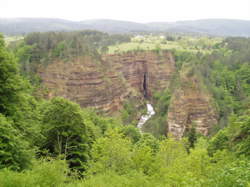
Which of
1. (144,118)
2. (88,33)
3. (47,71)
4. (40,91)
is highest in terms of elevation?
(88,33)

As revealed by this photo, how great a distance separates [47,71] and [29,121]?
5343 cm

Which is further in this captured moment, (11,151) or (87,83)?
(87,83)

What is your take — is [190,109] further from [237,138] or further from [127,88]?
[237,138]

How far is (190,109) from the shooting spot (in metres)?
61.7

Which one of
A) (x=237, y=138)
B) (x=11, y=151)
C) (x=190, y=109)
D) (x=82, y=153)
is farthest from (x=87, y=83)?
(x=11, y=151)

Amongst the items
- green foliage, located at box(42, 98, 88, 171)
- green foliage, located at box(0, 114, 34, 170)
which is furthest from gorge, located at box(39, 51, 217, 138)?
green foliage, located at box(0, 114, 34, 170)

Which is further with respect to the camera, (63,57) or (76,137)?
(63,57)

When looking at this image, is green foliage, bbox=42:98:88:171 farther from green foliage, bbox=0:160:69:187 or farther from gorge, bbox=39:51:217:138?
gorge, bbox=39:51:217:138

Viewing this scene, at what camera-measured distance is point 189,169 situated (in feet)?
77.5

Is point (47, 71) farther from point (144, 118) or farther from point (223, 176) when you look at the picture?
point (223, 176)

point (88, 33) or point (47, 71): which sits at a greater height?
point (88, 33)

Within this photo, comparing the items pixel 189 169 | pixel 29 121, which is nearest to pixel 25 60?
pixel 29 121

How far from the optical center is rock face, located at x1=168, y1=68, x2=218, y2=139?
60906mm

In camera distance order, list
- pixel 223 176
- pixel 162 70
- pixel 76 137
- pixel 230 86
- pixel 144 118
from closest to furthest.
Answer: pixel 223 176 < pixel 76 137 < pixel 230 86 < pixel 144 118 < pixel 162 70
